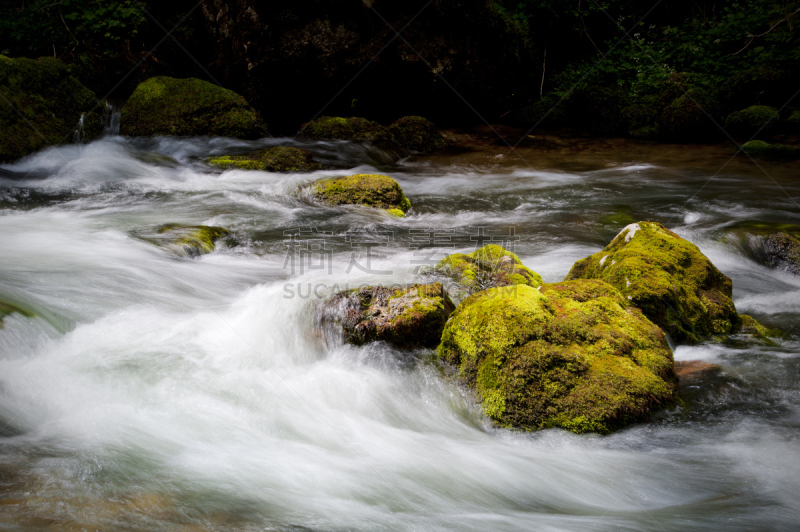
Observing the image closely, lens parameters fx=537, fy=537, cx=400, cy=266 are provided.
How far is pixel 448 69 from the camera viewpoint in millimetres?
12633

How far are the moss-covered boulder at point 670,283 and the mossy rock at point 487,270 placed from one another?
2.19 ft

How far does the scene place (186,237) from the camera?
5.94m

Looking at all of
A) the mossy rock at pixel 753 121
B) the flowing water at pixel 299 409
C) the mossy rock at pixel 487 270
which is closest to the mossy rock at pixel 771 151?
the mossy rock at pixel 753 121

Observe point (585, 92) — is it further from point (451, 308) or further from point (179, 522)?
point (179, 522)

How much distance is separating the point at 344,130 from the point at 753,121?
897cm

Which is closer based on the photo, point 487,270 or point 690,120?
point 487,270

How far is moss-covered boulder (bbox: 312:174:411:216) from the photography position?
7590 millimetres

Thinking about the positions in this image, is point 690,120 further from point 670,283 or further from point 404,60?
point 670,283

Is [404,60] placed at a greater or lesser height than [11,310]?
greater

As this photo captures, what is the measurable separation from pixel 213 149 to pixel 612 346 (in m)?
8.84

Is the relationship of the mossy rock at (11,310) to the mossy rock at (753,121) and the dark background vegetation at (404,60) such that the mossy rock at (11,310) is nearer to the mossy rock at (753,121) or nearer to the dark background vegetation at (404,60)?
the dark background vegetation at (404,60)

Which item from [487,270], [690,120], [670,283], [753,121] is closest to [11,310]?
[487,270]

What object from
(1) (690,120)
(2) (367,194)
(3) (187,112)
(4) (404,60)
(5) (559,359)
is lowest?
(5) (559,359)

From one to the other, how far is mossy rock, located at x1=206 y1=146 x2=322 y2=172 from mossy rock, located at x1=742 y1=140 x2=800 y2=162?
865 cm
